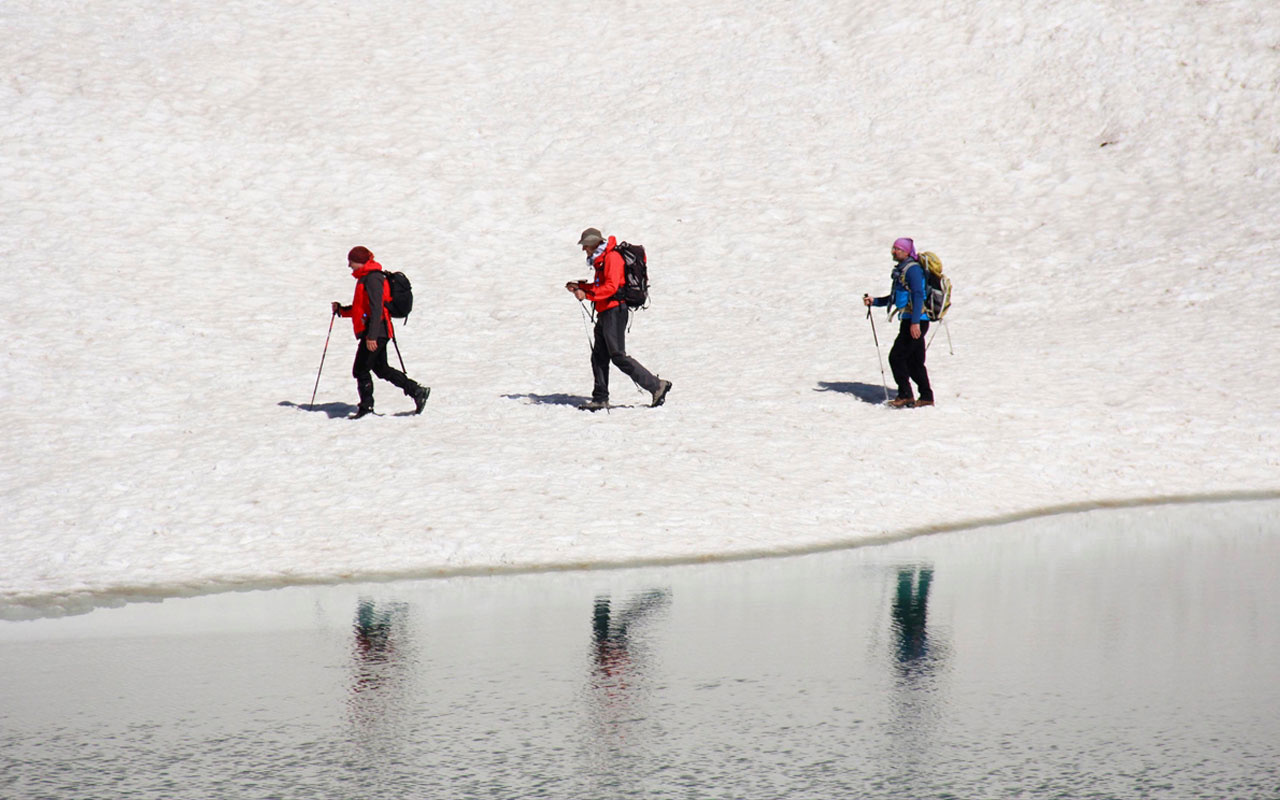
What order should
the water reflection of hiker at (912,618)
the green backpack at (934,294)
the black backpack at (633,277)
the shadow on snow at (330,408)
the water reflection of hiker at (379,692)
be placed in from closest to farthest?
the water reflection of hiker at (379,692), the water reflection of hiker at (912,618), the black backpack at (633,277), the green backpack at (934,294), the shadow on snow at (330,408)

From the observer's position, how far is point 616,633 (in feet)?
29.0

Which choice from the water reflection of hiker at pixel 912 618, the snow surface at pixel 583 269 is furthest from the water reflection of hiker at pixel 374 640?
the water reflection of hiker at pixel 912 618

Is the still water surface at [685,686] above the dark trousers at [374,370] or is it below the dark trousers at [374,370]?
below

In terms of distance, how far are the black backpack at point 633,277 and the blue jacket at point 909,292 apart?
9.76 ft

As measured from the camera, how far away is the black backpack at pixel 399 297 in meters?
15.0

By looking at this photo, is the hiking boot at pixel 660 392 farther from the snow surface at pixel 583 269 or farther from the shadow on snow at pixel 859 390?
the shadow on snow at pixel 859 390

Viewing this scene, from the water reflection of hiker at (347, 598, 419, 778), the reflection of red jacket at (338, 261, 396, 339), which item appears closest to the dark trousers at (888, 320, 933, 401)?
the reflection of red jacket at (338, 261, 396, 339)

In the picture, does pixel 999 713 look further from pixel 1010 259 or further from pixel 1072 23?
pixel 1072 23

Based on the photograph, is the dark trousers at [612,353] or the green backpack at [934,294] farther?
the green backpack at [934,294]

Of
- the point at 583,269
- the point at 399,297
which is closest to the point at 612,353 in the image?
the point at 399,297

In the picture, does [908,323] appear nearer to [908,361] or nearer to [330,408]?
[908,361]

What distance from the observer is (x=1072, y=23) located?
31.9m

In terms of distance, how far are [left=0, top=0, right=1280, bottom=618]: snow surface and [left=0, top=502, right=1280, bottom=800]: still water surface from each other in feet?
4.35

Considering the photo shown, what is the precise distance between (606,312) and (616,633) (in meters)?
7.28
